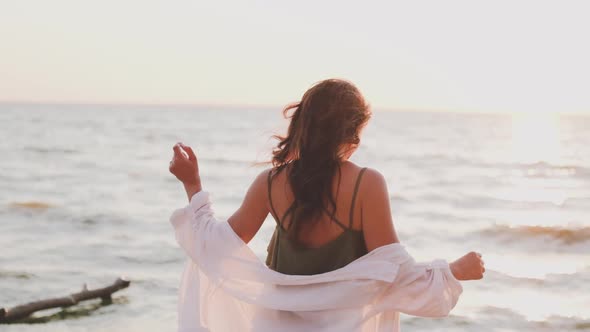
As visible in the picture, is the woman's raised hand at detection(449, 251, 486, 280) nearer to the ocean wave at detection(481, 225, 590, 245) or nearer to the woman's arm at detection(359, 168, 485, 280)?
the woman's arm at detection(359, 168, 485, 280)

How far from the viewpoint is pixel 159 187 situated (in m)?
21.4

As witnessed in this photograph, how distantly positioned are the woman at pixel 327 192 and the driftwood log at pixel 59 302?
16.5ft

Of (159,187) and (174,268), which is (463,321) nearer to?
(174,268)

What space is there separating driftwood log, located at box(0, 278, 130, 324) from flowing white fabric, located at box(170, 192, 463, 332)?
4654 mm

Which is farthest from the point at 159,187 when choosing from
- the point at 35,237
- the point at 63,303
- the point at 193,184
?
the point at 193,184

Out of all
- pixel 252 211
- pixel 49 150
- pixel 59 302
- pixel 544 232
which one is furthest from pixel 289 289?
pixel 49 150

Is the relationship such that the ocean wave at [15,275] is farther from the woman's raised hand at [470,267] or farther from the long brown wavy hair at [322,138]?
the woman's raised hand at [470,267]

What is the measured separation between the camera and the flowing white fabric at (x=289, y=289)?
10.6 ft

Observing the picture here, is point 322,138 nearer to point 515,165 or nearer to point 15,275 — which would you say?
point 15,275

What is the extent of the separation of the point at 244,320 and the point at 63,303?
5085 millimetres

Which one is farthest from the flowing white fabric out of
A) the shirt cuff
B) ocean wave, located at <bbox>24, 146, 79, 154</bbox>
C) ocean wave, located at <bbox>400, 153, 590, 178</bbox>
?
ocean wave, located at <bbox>24, 146, 79, 154</bbox>

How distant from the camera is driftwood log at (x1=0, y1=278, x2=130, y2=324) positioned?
762cm

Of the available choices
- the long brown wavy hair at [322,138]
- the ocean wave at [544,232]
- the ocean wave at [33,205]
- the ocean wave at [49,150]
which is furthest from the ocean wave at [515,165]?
the long brown wavy hair at [322,138]

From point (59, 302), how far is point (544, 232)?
32.1 ft
